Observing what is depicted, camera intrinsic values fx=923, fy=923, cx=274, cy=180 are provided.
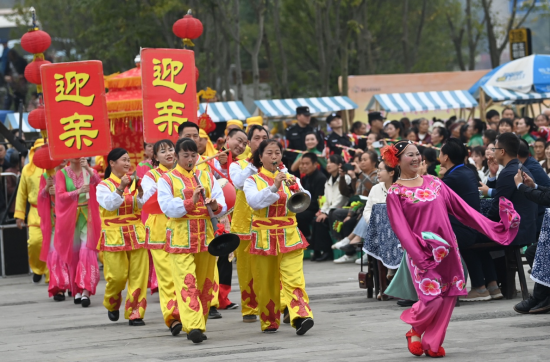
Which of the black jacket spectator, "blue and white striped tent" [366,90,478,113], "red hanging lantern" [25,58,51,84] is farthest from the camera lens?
"blue and white striped tent" [366,90,478,113]

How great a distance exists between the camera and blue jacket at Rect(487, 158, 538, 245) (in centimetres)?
895

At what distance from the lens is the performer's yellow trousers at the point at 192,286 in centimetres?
775

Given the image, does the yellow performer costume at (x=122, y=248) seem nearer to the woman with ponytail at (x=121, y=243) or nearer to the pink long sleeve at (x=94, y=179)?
the woman with ponytail at (x=121, y=243)

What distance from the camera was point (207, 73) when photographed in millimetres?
29844

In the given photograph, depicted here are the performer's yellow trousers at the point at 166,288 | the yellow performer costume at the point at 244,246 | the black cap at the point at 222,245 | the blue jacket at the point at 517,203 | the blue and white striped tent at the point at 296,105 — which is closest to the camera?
the black cap at the point at 222,245

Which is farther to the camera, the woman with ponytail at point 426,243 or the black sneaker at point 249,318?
the black sneaker at point 249,318

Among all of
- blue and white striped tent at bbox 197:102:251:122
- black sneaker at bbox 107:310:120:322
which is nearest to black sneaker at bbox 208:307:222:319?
black sneaker at bbox 107:310:120:322

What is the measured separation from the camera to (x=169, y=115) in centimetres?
1061

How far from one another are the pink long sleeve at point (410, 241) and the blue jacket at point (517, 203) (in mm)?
2404

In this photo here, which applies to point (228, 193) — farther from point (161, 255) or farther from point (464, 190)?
point (464, 190)

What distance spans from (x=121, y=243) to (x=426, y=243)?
3.69 meters

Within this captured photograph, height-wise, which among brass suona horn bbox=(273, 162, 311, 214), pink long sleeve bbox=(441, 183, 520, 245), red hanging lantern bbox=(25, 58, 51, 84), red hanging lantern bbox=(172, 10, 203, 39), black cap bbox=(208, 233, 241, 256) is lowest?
black cap bbox=(208, 233, 241, 256)

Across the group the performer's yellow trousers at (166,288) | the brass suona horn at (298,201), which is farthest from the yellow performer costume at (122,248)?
the brass suona horn at (298,201)

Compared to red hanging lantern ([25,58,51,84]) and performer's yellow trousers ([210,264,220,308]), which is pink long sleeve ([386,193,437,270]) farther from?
red hanging lantern ([25,58,51,84])
